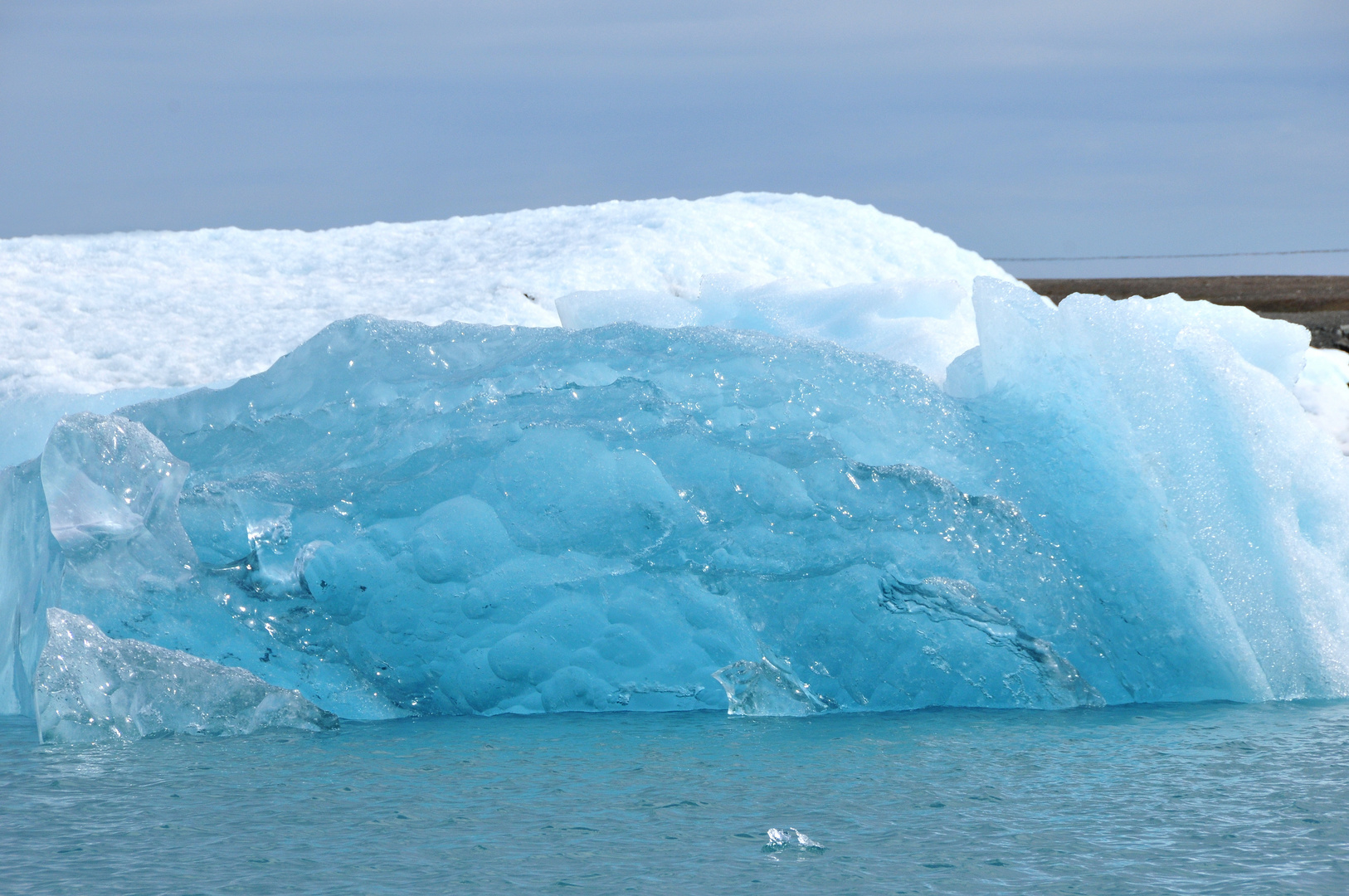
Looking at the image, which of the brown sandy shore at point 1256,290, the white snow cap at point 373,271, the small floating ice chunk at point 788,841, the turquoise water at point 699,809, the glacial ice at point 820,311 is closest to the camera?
the turquoise water at point 699,809

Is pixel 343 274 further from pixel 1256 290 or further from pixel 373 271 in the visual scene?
pixel 1256 290

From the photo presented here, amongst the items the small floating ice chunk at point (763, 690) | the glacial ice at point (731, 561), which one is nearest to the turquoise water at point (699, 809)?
the small floating ice chunk at point (763, 690)

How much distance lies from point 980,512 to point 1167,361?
1124mm

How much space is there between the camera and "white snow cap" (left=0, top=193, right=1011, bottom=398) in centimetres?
769

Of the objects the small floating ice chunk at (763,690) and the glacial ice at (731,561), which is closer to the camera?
the small floating ice chunk at (763,690)

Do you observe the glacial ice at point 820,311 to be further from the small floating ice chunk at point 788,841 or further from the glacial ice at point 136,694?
the small floating ice chunk at point 788,841

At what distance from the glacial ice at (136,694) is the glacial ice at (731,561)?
369 mm

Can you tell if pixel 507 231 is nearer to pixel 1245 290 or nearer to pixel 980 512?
pixel 980 512

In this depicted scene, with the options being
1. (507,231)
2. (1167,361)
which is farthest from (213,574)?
(507,231)

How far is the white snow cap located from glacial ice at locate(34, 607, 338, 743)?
3.06 m

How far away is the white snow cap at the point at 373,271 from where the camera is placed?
769 cm

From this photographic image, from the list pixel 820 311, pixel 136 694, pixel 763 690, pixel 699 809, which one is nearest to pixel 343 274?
pixel 820 311

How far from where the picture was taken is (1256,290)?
23781mm

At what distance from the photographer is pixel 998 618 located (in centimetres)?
458
